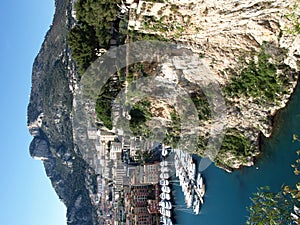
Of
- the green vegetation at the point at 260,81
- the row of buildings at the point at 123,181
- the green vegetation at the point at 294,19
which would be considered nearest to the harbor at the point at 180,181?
the row of buildings at the point at 123,181

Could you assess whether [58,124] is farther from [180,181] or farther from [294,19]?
[294,19]

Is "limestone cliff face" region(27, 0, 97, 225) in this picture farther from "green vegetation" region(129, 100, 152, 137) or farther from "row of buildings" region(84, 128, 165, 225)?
"green vegetation" region(129, 100, 152, 137)

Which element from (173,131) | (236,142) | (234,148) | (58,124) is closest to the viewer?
(236,142)

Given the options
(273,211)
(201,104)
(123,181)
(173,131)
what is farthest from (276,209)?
(123,181)

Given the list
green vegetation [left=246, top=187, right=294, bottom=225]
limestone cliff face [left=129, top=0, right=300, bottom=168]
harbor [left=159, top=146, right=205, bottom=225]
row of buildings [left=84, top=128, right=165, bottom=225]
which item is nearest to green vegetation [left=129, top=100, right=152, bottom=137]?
harbor [left=159, top=146, right=205, bottom=225]

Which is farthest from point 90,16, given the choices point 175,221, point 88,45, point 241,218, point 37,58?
point 37,58

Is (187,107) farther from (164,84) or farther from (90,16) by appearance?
(90,16)
